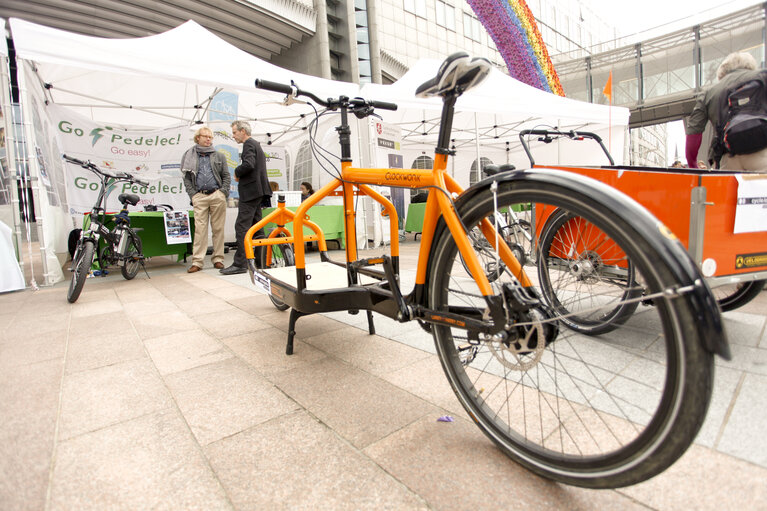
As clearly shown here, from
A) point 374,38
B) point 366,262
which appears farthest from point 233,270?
point 374,38

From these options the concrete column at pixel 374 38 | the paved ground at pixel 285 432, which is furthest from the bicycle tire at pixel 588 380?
the concrete column at pixel 374 38

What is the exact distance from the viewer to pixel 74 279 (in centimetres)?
395

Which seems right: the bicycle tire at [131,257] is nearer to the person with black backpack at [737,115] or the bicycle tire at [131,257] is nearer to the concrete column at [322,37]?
the person with black backpack at [737,115]

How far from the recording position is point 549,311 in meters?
1.13

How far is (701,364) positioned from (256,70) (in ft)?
19.9

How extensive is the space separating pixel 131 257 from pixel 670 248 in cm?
588

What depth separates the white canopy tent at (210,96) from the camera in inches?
179

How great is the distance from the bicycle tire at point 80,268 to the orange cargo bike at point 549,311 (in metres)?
2.72

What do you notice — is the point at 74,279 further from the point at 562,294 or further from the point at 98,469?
the point at 562,294

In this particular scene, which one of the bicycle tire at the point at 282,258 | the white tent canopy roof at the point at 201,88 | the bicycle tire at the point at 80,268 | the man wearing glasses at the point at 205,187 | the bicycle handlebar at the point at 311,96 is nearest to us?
the bicycle handlebar at the point at 311,96

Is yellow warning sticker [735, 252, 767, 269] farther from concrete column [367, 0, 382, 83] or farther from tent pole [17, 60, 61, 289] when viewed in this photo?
concrete column [367, 0, 382, 83]

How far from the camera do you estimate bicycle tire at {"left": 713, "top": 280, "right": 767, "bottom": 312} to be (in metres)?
2.28

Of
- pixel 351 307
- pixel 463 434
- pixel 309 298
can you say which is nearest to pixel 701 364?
pixel 463 434

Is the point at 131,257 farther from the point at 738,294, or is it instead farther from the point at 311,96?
the point at 738,294
